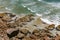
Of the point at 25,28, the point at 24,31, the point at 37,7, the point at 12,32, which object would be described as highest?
the point at 12,32

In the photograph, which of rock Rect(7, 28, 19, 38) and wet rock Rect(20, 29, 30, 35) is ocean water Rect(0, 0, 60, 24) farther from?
rock Rect(7, 28, 19, 38)

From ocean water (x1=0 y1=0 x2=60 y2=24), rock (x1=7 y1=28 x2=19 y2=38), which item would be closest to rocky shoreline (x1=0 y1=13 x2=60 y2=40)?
rock (x1=7 y1=28 x2=19 y2=38)

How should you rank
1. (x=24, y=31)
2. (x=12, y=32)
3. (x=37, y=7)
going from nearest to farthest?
(x=12, y=32) < (x=24, y=31) < (x=37, y=7)

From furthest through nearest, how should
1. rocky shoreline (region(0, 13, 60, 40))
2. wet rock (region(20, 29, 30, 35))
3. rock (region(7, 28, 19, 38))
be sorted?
wet rock (region(20, 29, 30, 35)), rocky shoreline (region(0, 13, 60, 40)), rock (region(7, 28, 19, 38))

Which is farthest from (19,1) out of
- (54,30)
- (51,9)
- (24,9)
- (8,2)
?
(54,30)

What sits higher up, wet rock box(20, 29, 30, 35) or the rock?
the rock

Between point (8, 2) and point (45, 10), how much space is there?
5.95 m

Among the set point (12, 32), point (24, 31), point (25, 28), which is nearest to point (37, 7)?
point (25, 28)

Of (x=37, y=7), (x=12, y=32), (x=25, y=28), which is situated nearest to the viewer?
(x=12, y=32)

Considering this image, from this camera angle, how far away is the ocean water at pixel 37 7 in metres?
23.6

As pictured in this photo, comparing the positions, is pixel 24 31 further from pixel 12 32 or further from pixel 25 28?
pixel 12 32

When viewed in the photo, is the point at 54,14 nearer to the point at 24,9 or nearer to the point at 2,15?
the point at 24,9

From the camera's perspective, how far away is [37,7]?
26422 mm

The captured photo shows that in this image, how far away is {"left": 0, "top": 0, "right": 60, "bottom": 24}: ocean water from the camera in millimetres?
23562
